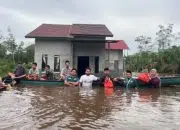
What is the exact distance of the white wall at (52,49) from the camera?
83.3ft

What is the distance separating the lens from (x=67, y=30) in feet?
86.5

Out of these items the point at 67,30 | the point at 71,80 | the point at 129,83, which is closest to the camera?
the point at 129,83

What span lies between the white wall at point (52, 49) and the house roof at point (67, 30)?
0.65m

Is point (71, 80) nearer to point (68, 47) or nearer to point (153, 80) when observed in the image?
point (153, 80)

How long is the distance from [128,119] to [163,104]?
340cm

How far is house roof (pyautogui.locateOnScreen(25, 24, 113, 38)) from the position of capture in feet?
80.6

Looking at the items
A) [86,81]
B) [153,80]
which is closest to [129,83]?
[153,80]

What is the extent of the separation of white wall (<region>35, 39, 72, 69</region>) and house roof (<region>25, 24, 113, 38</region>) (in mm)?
650

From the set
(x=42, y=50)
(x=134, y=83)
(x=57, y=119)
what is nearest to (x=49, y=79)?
(x=134, y=83)

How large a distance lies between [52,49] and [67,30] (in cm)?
194

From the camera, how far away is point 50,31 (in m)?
25.8

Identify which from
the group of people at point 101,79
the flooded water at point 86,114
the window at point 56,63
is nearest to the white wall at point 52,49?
the window at point 56,63

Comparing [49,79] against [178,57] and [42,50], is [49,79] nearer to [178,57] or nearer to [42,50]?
[42,50]

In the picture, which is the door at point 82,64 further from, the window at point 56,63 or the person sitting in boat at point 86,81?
the person sitting in boat at point 86,81
